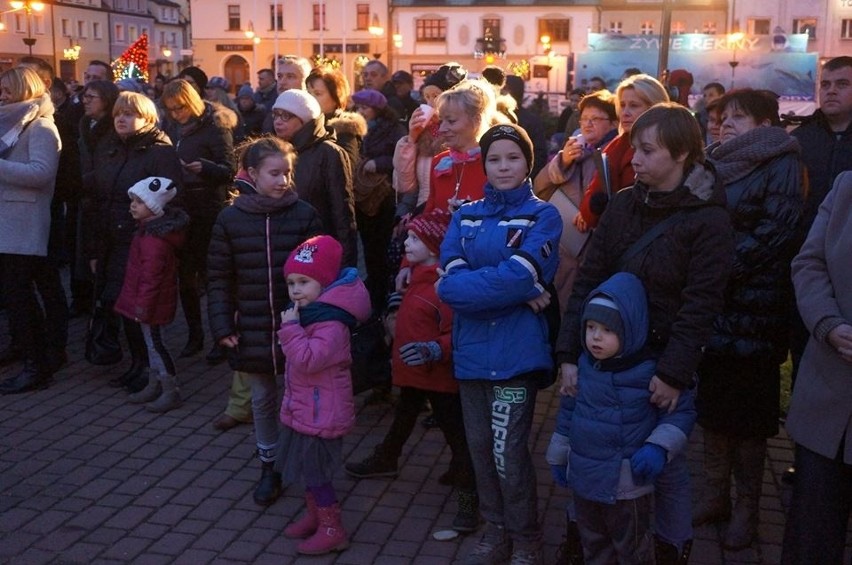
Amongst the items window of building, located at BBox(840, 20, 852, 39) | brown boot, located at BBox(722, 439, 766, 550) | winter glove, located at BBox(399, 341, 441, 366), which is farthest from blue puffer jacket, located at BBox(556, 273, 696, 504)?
window of building, located at BBox(840, 20, 852, 39)

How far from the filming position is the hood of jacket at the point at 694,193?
11.9ft

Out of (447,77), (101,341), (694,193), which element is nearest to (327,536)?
(694,193)

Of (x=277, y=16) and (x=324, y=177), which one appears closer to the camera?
(x=324, y=177)

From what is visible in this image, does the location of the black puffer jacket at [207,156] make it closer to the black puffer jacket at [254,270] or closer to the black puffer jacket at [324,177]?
the black puffer jacket at [324,177]

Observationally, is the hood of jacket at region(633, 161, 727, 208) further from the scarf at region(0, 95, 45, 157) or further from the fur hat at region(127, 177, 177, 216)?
the scarf at region(0, 95, 45, 157)

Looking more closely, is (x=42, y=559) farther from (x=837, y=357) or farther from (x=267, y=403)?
(x=837, y=357)

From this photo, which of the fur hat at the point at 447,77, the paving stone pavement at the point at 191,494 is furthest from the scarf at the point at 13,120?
the fur hat at the point at 447,77

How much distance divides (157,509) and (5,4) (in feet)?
194

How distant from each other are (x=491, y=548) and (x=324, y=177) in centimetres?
260

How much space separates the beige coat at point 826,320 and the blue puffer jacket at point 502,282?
1.00 metres

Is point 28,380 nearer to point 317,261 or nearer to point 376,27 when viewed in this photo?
point 317,261

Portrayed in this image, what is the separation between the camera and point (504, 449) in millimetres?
4098

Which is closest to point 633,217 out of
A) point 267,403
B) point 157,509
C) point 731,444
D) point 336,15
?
Result: point 731,444

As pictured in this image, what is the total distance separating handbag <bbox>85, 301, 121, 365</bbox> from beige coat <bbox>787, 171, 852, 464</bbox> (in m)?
5.18
